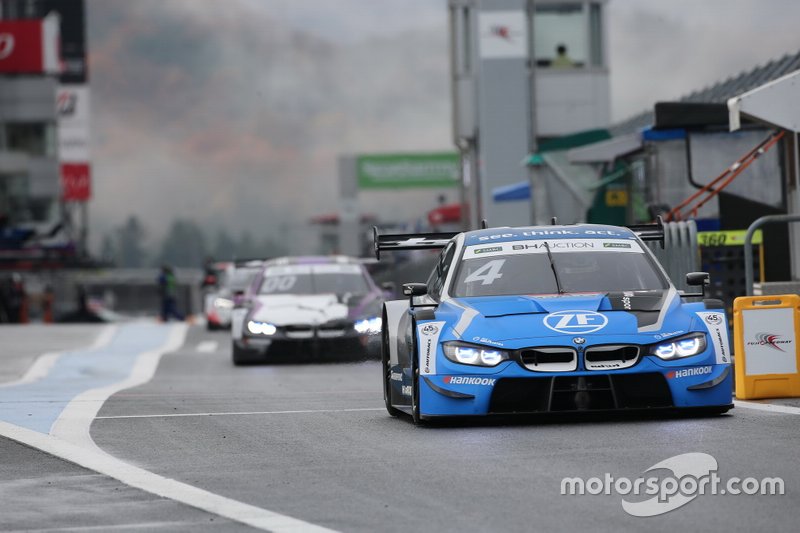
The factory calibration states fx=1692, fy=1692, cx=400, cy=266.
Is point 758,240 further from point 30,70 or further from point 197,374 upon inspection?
point 30,70

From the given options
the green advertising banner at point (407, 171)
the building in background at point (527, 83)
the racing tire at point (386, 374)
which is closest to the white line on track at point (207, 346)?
the building in background at point (527, 83)

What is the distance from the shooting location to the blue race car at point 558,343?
433 inches

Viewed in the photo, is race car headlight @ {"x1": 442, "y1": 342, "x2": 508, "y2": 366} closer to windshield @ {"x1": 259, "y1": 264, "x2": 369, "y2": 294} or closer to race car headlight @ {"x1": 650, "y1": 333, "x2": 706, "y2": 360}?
race car headlight @ {"x1": 650, "y1": 333, "x2": 706, "y2": 360}

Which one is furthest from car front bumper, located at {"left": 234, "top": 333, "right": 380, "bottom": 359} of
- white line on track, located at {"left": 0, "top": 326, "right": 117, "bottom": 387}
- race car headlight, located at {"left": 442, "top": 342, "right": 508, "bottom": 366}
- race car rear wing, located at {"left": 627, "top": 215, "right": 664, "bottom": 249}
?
race car headlight, located at {"left": 442, "top": 342, "right": 508, "bottom": 366}

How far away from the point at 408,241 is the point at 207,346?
55.9 feet

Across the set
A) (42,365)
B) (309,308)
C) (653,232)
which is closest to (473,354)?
(653,232)

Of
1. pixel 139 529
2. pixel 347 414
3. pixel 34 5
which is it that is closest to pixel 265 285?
pixel 347 414

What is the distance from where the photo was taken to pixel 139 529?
719 centimetres

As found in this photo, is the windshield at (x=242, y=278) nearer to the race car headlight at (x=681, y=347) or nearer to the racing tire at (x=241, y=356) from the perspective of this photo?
the racing tire at (x=241, y=356)

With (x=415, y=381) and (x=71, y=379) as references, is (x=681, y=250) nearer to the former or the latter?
(x=71, y=379)

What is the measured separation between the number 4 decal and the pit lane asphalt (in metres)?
1.21

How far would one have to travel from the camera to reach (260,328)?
74.5ft

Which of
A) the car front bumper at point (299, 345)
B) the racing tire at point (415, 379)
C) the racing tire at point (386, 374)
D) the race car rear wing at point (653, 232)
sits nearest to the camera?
the racing tire at point (415, 379)

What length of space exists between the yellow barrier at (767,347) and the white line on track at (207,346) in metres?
15.7
